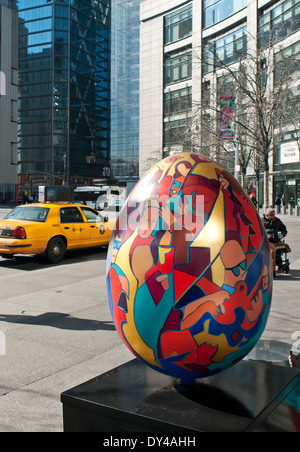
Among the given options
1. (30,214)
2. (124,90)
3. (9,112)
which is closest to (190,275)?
(30,214)

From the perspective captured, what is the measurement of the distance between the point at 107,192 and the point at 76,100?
6619cm

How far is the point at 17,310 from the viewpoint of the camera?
667 centimetres

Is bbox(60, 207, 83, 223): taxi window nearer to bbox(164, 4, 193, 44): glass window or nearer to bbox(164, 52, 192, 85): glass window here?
bbox(164, 52, 192, 85): glass window

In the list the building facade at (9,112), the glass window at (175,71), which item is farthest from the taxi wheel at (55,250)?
the building facade at (9,112)

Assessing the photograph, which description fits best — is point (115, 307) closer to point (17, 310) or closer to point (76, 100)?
point (17, 310)

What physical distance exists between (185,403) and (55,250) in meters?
10.0

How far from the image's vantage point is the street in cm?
360

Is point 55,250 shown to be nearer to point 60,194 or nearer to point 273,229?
point 273,229

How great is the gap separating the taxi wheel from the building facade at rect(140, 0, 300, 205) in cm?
1390

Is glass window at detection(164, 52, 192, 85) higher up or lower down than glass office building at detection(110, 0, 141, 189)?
lower down

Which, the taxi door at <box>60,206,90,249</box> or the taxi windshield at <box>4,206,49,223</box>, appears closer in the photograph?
the taxi windshield at <box>4,206,49,223</box>

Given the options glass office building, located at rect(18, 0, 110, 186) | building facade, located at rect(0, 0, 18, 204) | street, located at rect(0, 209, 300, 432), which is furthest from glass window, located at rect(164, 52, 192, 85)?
glass office building, located at rect(18, 0, 110, 186)

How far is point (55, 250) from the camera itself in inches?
478

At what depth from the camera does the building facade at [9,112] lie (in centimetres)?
6116
